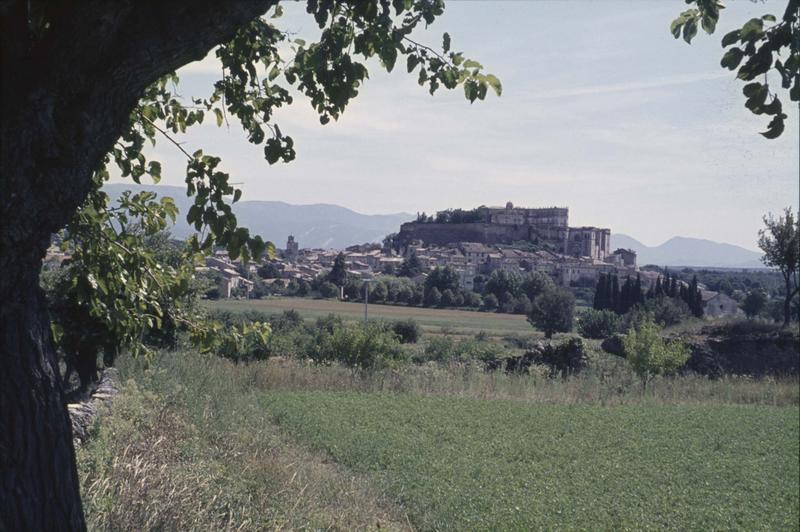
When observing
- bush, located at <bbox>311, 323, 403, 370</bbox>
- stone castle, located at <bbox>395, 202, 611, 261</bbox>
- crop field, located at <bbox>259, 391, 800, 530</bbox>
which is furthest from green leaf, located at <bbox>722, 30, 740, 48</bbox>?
stone castle, located at <bbox>395, 202, 611, 261</bbox>

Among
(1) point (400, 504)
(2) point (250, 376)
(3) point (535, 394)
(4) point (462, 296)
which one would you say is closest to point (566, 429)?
(3) point (535, 394)

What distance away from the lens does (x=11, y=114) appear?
84.8 inches

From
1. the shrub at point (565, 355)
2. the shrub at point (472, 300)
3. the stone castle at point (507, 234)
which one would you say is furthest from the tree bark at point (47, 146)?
the stone castle at point (507, 234)

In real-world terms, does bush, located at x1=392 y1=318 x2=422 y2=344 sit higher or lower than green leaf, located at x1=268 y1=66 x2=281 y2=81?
lower

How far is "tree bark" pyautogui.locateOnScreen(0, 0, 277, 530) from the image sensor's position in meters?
2.18

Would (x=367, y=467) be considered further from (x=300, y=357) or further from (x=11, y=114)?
(x=300, y=357)

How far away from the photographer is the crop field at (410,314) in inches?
1059

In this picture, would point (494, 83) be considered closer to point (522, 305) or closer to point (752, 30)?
point (752, 30)

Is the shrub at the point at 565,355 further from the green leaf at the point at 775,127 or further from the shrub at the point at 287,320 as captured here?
the green leaf at the point at 775,127

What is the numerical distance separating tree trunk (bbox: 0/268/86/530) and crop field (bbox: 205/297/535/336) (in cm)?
1766

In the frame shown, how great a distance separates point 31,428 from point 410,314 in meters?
37.1

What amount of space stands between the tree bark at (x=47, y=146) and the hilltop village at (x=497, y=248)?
142 ft

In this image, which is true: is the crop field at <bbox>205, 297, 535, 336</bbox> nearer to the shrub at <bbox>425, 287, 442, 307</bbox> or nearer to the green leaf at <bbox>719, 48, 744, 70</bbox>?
the shrub at <bbox>425, 287, 442, 307</bbox>

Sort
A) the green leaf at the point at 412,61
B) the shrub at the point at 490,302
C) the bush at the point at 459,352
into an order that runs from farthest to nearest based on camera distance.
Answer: the shrub at the point at 490,302
the bush at the point at 459,352
the green leaf at the point at 412,61
